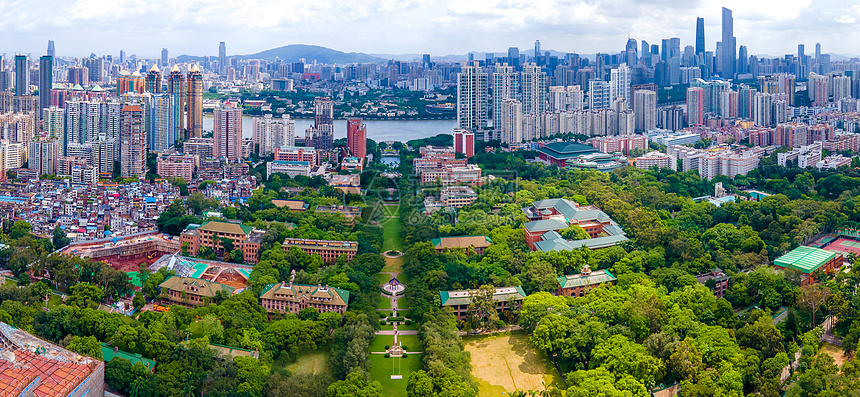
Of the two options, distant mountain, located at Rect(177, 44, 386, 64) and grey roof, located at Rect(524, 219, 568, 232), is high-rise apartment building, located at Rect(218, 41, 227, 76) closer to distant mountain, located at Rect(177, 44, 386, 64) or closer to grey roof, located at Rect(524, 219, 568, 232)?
distant mountain, located at Rect(177, 44, 386, 64)

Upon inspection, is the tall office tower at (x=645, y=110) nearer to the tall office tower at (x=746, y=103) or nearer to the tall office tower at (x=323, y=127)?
the tall office tower at (x=746, y=103)

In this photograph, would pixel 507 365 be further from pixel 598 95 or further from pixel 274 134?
pixel 598 95

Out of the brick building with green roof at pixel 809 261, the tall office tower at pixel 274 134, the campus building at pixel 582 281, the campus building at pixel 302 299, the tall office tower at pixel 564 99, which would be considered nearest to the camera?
the campus building at pixel 302 299

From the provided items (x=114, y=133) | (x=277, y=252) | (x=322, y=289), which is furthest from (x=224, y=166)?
(x=322, y=289)

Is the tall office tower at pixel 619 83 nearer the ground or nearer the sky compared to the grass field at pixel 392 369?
nearer the sky

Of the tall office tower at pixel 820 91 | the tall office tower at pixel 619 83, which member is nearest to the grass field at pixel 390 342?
the tall office tower at pixel 619 83

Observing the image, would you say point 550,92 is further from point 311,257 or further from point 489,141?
point 311,257
